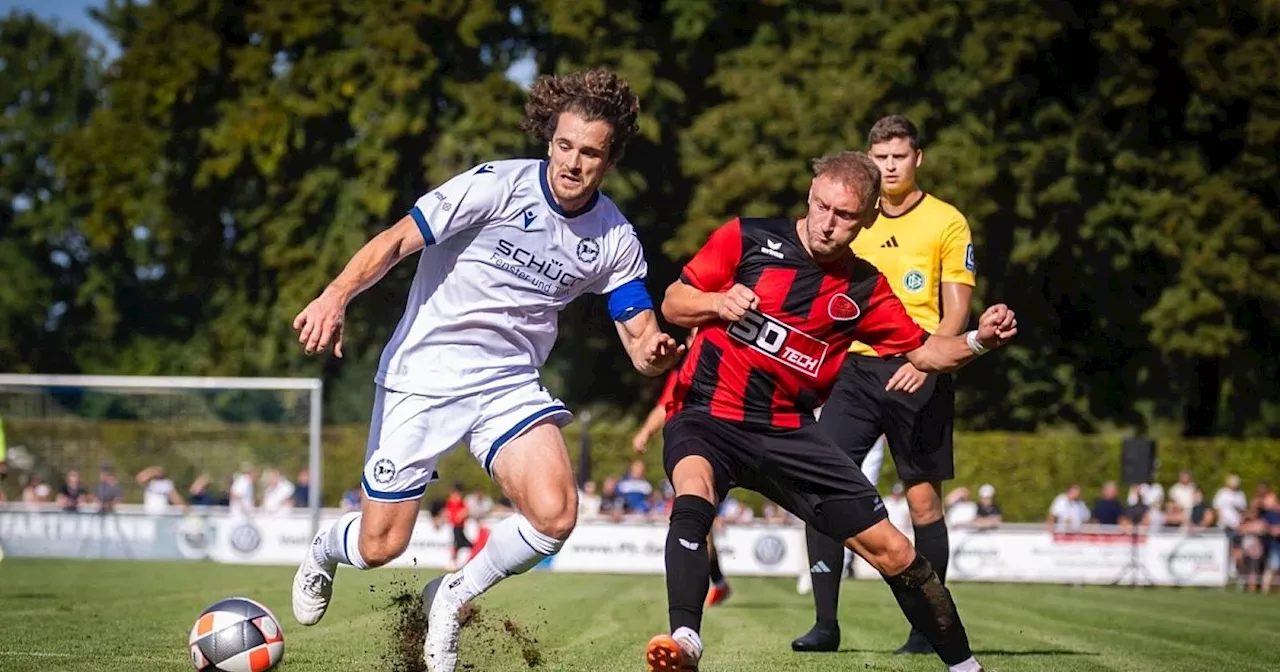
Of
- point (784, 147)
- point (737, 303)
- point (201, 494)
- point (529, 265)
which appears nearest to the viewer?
point (737, 303)

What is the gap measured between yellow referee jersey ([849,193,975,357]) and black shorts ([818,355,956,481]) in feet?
0.71

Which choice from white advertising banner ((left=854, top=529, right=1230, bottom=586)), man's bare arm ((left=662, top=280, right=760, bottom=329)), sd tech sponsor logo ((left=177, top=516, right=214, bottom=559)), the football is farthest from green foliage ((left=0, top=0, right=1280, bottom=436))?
the football

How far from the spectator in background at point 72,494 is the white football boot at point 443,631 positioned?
72.8 feet

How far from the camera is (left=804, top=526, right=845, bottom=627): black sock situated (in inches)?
360

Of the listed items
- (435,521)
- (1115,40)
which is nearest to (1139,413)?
(1115,40)

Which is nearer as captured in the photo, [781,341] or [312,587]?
[781,341]

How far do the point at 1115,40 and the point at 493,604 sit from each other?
82.2ft

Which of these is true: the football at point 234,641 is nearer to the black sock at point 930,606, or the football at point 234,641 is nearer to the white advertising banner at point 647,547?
the black sock at point 930,606

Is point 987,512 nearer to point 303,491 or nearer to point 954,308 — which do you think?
point 303,491

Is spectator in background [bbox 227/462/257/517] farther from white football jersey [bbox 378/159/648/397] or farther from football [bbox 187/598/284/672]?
white football jersey [bbox 378/159/648/397]

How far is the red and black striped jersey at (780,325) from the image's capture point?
7379 mm

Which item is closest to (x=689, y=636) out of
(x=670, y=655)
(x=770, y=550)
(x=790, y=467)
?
(x=670, y=655)

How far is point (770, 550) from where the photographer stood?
86.2 feet

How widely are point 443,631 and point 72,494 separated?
75.4 ft
